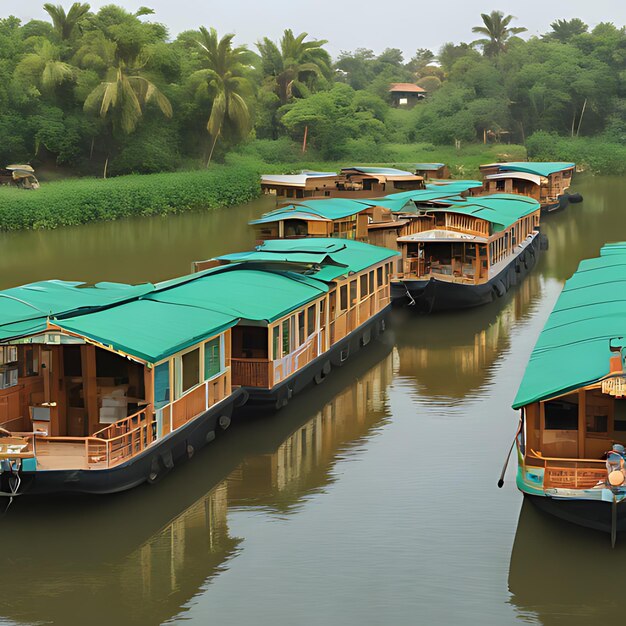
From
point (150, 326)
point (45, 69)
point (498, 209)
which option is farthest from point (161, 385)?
point (45, 69)

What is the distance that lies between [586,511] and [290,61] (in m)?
63.4

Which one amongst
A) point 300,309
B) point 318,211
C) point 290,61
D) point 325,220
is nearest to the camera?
point 300,309

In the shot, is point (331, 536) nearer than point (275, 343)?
Yes

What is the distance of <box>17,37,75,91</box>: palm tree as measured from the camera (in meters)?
49.9

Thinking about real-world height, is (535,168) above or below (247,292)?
above

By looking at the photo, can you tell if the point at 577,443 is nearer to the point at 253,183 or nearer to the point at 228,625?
the point at 228,625

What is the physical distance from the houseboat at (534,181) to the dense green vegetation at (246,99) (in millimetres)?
16340

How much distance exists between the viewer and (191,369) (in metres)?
13.6

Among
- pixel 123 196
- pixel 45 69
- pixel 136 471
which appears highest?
pixel 45 69

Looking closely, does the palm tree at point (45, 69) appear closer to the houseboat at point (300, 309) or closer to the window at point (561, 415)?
the houseboat at point (300, 309)

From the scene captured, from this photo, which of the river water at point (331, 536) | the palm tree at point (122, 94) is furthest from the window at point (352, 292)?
the palm tree at point (122, 94)

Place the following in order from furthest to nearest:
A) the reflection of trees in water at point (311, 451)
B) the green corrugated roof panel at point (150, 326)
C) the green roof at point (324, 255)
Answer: the green roof at point (324, 255) < the reflection of trees in water at point (311, 451) < the green corrugated roof panel at point (150, 326)

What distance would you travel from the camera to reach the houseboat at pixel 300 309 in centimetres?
1568

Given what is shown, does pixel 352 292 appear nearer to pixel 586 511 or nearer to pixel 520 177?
pixel 586 511
